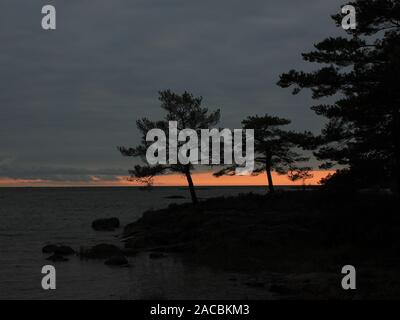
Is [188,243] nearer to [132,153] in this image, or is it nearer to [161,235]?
[161,235]

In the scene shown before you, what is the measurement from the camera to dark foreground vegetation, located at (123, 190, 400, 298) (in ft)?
56.6

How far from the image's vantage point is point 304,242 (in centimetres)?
2528

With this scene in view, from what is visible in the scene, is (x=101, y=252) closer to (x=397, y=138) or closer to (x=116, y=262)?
(x=116, y=262)

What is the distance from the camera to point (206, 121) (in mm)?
43281

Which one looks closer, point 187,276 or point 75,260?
point 187,276

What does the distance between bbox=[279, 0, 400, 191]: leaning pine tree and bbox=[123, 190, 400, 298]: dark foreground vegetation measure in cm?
221

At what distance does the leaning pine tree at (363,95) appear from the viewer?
22.8 meters

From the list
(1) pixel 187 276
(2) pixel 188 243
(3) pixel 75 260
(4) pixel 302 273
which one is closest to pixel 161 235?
(2) pixel 188 243

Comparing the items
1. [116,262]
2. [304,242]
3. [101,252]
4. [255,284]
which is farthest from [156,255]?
[255,284]

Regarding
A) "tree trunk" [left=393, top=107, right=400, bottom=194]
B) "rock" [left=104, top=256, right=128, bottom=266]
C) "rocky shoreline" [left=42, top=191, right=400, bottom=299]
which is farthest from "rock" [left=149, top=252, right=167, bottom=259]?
"tree trunk" [left=393, top=107, right=400, bottom=194]

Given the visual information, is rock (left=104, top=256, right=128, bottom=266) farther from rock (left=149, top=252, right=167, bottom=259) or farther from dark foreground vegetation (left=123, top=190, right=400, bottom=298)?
dark foreground vegetation (left=123, top=190, right=400, bottom=298)
